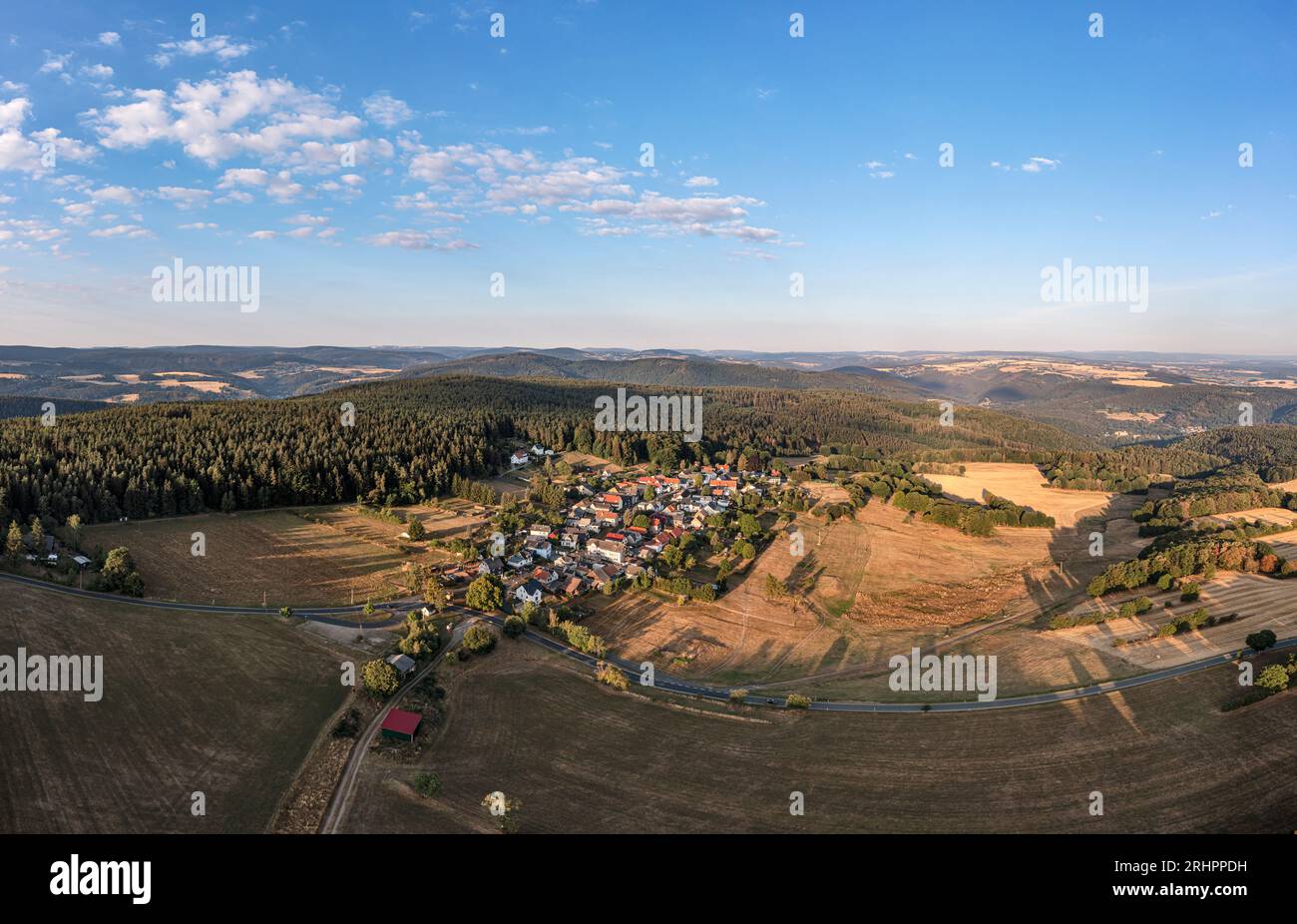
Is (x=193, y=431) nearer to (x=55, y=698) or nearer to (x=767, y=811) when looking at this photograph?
(x=55, y=698)

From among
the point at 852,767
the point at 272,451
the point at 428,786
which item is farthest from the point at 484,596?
the point at 272,451

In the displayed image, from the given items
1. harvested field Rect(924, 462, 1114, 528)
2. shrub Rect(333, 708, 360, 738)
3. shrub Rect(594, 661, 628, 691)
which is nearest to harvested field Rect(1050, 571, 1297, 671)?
harvested field Rect(924, 462, 1114, 528)

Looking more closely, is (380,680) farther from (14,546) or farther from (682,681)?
(14,546)

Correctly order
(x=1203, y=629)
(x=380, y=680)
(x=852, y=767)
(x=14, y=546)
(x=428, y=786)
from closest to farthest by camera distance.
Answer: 1. (x=428, y=786)
2. (x=852, y=767)
3. (x=380, y=680)
4. (x=1203, y=629)
5. (x=14, y=546)

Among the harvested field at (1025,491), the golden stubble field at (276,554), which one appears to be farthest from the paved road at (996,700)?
the harvested field at (1025,491)

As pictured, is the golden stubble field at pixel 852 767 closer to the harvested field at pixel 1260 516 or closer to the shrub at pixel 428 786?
the shrub at pixel 428 786
